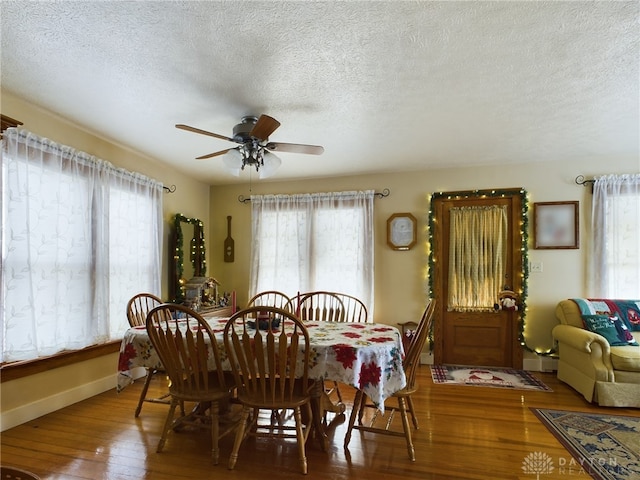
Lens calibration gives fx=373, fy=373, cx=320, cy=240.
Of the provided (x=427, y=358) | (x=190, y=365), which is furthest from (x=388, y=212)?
(x=190, y=365)

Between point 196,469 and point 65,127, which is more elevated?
point 65,127

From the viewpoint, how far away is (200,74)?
244cm

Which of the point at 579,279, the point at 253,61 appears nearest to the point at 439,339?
the point at 579,279

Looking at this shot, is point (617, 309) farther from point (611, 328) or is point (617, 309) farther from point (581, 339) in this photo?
point (581, 339)

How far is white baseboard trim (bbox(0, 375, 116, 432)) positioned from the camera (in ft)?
9.11

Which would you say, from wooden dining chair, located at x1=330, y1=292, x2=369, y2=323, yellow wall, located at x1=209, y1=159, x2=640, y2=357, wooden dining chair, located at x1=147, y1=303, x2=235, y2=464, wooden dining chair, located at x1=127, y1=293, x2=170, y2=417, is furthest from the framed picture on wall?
wooden dining chair, located at x1=127, y1=293, x2=170, y2=417


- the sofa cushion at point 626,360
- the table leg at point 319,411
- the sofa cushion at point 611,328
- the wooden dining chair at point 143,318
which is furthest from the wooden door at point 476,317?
the wooden dining chair at point 143,318

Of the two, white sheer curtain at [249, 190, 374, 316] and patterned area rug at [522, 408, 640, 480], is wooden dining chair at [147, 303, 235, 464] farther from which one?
white sheer curtain at [249, 190, 374, 316]

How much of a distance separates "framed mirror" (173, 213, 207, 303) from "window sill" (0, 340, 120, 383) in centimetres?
106

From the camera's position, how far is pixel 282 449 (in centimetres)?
251

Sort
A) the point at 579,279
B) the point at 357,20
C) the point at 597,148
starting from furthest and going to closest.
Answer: the point at 579,279
the point at 597,148
the point at 357,20

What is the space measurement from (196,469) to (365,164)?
355 cm

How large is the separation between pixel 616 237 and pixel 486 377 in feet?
7.01

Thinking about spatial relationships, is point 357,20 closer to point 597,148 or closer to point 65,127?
point 65,127
